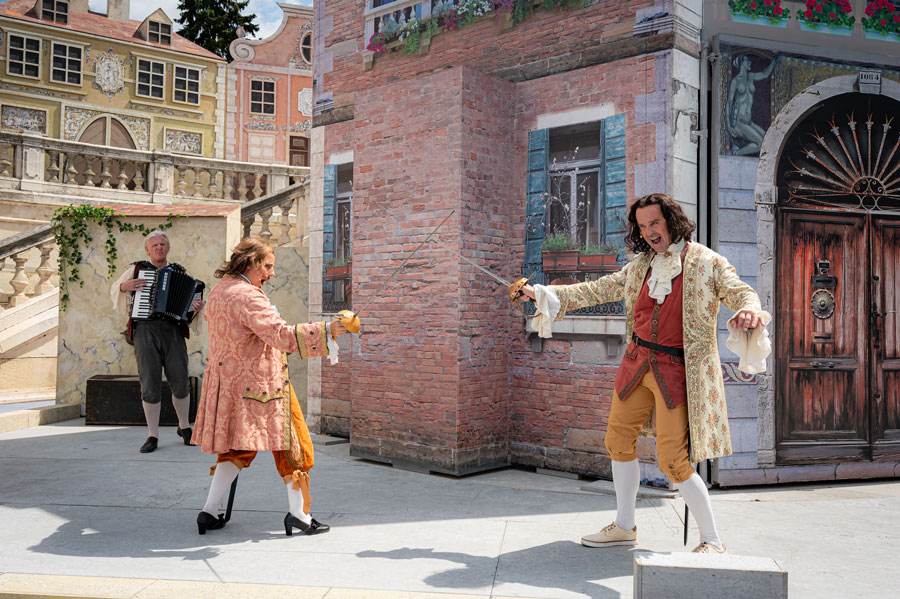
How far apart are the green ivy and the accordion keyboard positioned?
2.17 metres

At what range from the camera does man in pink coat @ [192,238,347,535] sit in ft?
14.9

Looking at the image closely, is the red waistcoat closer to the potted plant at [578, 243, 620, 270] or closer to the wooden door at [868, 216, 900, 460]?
the potted plant at [578, 243, 620, 270]

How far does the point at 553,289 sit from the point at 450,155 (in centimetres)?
252

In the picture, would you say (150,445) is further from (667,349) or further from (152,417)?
(667,349)

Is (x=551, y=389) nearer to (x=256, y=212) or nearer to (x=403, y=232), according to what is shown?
(x=403, y=232)

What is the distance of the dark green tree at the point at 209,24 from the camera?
33.2 m

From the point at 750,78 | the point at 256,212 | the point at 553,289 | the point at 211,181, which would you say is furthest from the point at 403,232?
the point at 211,181

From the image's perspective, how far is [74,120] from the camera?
2702 centimetres

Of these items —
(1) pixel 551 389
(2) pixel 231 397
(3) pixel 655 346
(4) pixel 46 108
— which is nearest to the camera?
(3) pixel 655 346

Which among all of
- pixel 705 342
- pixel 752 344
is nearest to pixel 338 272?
pixel 705 342

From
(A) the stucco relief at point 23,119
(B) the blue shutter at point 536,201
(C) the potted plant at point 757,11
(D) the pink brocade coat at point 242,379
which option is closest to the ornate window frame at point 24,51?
(A) the stucco relief at point 23,119

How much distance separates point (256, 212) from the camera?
40.7 ft

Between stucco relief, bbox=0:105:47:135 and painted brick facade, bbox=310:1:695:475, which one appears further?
stucco relief, bbox=0:105:47:135

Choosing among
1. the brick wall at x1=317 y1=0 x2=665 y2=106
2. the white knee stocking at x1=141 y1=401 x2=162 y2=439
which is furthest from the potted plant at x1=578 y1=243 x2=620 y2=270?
the white knee stocking at x1=141 y1=401 x2=162 y2=439
